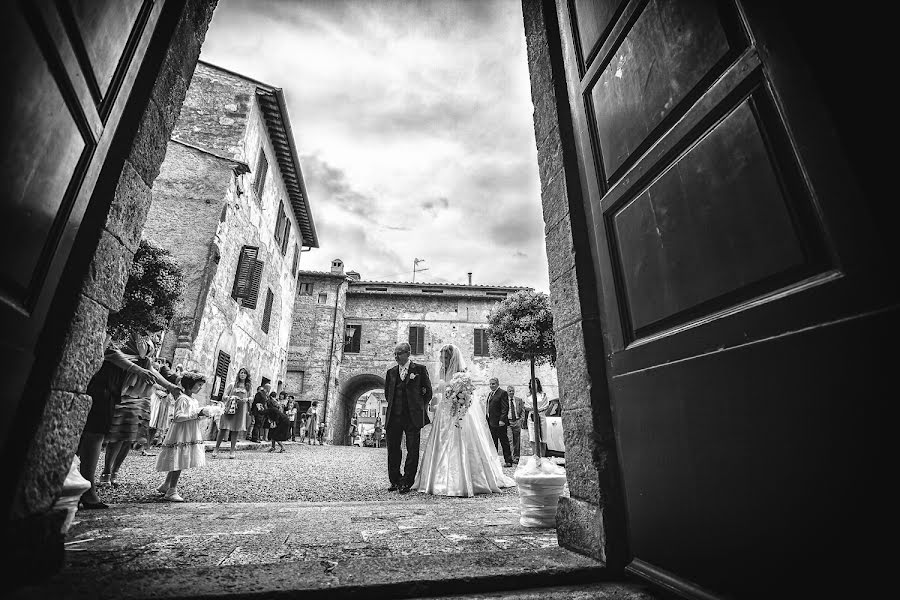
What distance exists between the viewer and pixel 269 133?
14.8 meters

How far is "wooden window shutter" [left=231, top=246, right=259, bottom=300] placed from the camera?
1280cm

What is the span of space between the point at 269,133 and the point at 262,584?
16182mm

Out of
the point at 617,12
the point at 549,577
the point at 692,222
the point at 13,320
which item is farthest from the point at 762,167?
the point at 13,320

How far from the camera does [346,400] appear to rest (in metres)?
22.9

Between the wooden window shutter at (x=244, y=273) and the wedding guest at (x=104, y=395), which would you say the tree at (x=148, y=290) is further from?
the wooden window shutter at (x=244, y=273)

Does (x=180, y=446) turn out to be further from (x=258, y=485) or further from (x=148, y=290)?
(x=148, y=290)

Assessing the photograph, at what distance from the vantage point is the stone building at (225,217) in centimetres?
1096

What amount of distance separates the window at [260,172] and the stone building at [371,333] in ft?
23.8

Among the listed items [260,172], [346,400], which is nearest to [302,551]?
[260,172]

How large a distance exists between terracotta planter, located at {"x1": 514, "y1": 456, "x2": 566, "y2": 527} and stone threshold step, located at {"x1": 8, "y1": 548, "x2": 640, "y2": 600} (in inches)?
36.3

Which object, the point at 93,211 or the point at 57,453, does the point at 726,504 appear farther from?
the point at 93,211

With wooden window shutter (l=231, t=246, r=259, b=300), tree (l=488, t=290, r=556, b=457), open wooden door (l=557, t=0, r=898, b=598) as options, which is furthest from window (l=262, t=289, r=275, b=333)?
open wooden door (l=557, t=0, r=898, b=598)

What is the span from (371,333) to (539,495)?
804 inches

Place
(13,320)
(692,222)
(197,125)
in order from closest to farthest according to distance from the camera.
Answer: (13,320) < (692,222) < (197,125)
